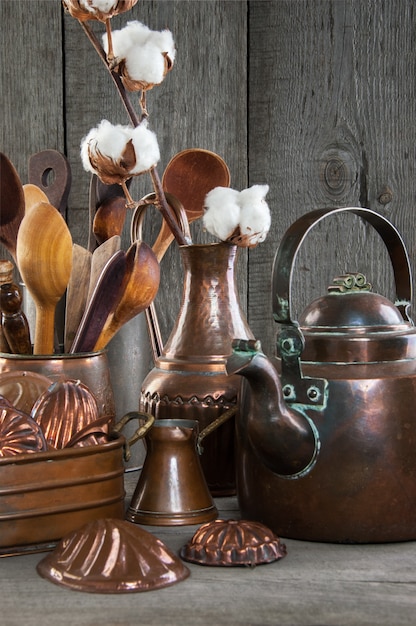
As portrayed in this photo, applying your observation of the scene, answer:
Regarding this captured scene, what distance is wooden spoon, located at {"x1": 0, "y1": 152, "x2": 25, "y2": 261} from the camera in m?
0.90

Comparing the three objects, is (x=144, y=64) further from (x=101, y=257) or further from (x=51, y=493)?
(x=51, y=493)

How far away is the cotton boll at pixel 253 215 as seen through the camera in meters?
0.83

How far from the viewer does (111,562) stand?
0.60m

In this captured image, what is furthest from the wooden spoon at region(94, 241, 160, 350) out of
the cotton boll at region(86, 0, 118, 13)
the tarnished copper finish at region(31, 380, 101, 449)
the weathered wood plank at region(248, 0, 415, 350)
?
the weathered wood plank at region(248, 0, 415, 350)

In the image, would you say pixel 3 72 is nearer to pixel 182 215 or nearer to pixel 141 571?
pixel 182 215

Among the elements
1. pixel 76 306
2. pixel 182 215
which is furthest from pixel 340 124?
pixel 76 306

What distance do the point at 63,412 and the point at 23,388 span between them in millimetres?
64

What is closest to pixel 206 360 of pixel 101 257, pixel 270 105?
pixel 101 257

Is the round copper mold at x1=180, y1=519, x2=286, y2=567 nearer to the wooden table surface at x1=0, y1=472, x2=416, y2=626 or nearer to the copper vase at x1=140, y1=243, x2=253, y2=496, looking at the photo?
the wooden table surface at x1=0, y1=472, x2=416, y2=626

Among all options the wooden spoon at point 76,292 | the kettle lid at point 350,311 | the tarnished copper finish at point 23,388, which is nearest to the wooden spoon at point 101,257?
the wooden spoon at point 76,292

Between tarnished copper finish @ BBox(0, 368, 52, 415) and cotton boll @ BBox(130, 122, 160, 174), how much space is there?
22cm

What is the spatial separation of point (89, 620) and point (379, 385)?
0.30 meters

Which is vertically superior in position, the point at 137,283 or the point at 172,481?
the point at 137,283

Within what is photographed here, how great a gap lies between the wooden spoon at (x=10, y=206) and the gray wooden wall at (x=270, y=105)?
0.22 m
